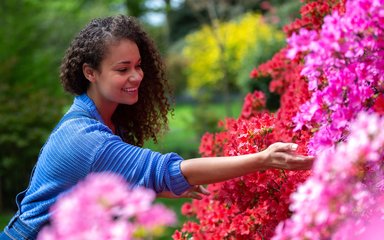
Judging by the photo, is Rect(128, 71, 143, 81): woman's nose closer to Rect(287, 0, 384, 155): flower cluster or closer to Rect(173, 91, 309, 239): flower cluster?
Rect(173, 91, 309, 239): flower cluster

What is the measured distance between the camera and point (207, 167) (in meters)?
2.48

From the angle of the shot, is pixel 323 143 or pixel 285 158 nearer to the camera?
pixel 323 143

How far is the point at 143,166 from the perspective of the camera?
2.54 metres

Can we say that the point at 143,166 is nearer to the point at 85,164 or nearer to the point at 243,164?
the point at 85,164

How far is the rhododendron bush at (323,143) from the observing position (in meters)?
1.62

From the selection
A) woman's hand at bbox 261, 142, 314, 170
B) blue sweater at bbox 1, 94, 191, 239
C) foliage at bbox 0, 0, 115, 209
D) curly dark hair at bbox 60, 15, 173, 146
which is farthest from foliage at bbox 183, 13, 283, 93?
woman's hand at bbox 261, 142, 314, 170

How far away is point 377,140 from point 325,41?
45 cm

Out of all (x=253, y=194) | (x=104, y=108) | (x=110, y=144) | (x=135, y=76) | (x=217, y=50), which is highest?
(x=135, y=76)

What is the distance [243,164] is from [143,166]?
0.39 metres

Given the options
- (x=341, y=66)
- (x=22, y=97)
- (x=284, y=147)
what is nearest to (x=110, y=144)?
(x=284, y=147)

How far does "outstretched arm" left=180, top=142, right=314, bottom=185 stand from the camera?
2369 mm

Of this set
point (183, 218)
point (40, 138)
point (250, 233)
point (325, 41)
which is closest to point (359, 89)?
point (325, 41)

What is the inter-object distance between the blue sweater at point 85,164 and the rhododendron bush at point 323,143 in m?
0.44

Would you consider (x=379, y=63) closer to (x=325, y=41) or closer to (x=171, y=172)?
(x=325, y=41)
